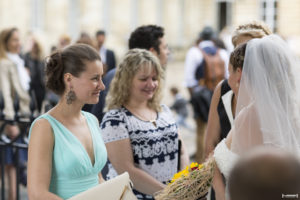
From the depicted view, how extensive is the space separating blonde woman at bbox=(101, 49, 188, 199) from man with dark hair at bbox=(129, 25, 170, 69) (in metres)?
0.61

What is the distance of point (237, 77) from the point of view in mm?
2607

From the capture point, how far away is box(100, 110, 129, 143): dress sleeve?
10.2 ft

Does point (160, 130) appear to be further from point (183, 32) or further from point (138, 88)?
point (183, 32)

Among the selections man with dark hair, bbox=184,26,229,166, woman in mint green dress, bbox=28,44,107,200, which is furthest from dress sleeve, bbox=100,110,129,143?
man with dark hair, bbox=184,26,229,166

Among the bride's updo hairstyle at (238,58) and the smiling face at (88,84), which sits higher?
the bride's updo hairstyle at (238,58)

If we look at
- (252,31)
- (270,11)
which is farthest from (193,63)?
(270,11)

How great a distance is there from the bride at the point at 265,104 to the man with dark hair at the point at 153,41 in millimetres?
1511

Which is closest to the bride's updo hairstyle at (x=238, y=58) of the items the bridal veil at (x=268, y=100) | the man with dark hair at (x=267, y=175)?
the bridal veil at (x=268, y=100)

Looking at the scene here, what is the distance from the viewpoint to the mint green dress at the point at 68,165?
2.38 m

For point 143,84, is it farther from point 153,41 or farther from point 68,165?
point 68,165

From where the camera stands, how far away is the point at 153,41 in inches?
156

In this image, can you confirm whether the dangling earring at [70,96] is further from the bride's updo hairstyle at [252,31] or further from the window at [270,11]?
the window at [270,11]

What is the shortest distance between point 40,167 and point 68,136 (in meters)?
0.24

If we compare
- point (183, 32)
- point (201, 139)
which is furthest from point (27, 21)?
point (183, 32)
